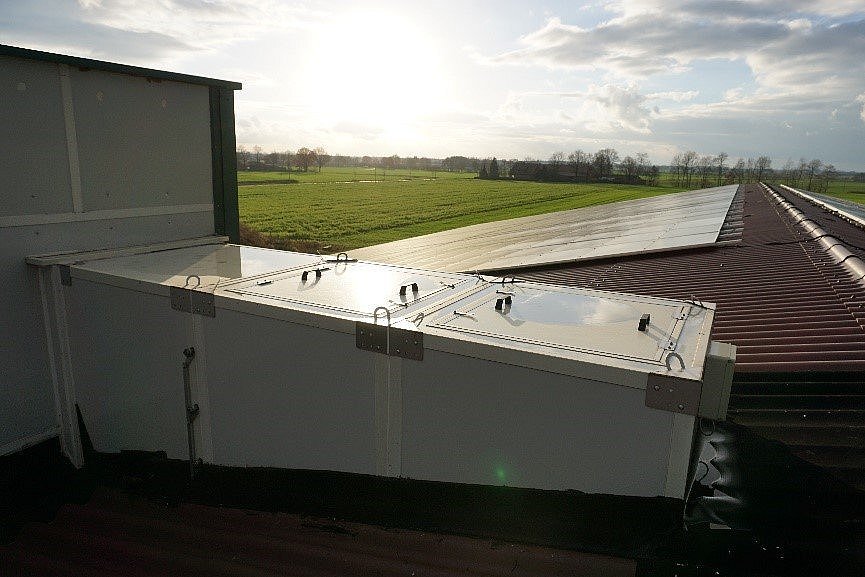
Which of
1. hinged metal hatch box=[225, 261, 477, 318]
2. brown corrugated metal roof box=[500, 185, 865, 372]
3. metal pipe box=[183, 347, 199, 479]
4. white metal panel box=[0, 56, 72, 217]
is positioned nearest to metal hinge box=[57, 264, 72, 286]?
white metal panel box=[0, 56, 72, 217]

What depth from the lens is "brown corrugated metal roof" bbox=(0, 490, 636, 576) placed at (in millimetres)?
3121

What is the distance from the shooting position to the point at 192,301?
4.07 metres

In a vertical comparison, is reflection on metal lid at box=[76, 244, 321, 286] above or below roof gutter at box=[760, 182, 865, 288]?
above

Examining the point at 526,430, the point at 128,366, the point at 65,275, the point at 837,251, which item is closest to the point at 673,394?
the point at 526,430

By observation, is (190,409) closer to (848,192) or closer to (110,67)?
(110,67)

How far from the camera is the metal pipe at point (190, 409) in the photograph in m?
4.12

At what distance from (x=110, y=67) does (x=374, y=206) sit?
174 feet

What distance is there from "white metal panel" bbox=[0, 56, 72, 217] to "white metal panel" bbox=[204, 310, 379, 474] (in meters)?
2.29

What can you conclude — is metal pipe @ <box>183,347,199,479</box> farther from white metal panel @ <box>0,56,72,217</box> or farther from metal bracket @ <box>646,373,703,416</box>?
metal bracket @ <box>646,373,703,416</box>

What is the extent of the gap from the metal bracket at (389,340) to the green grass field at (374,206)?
31307 mm

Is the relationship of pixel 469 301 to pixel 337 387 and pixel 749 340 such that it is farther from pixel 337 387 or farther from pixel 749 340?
pixel 749 340

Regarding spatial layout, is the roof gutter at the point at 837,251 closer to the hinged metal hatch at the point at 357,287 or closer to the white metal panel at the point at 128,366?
the hinged metal hatch at the point at 357,287

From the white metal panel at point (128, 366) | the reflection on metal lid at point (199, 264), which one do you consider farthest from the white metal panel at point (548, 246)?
the white metal panel at point (128, 366)

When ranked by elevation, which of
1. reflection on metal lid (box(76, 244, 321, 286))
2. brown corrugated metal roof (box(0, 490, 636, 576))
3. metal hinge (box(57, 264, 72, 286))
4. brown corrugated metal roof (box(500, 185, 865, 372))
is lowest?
brown corrugated metal roof (box(0, 490, 636, 576))
